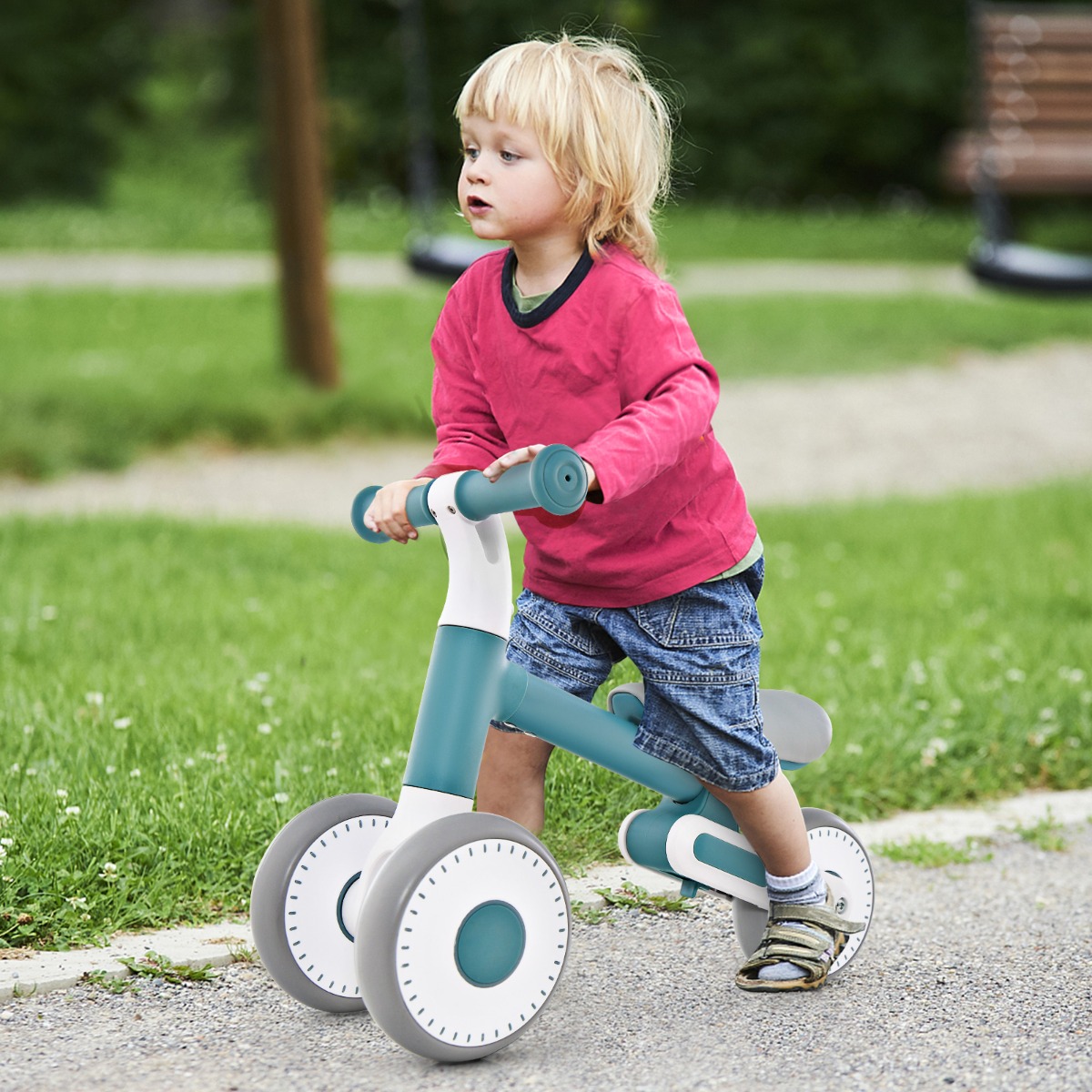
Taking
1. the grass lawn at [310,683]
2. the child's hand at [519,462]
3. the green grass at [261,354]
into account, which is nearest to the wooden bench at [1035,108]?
the green grass at [261,354]

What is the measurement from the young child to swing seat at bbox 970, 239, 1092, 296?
13.4ft

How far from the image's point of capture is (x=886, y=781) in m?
3.56

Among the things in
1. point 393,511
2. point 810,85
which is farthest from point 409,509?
point 810,85

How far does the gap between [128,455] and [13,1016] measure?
17.9ft

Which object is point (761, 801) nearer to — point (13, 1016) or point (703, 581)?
point (703, 581)

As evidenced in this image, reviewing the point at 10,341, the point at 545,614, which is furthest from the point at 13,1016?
the point at 10,341

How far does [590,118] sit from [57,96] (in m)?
20.0

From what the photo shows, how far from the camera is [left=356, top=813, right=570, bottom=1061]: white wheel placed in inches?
83.2

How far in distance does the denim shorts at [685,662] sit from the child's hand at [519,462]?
1.26ft

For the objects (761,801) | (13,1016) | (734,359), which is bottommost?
(734,359)

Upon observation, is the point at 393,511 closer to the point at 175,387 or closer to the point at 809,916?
the point at 809,916

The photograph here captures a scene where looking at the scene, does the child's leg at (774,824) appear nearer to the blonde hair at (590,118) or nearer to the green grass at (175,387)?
the blonde hair at (590,118)

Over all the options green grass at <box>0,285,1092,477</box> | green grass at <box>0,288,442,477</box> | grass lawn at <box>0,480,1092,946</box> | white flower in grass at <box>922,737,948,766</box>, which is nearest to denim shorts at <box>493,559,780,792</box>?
grass lawn at <box>0,480,1092,946</box>

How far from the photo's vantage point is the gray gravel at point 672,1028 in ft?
7.37
